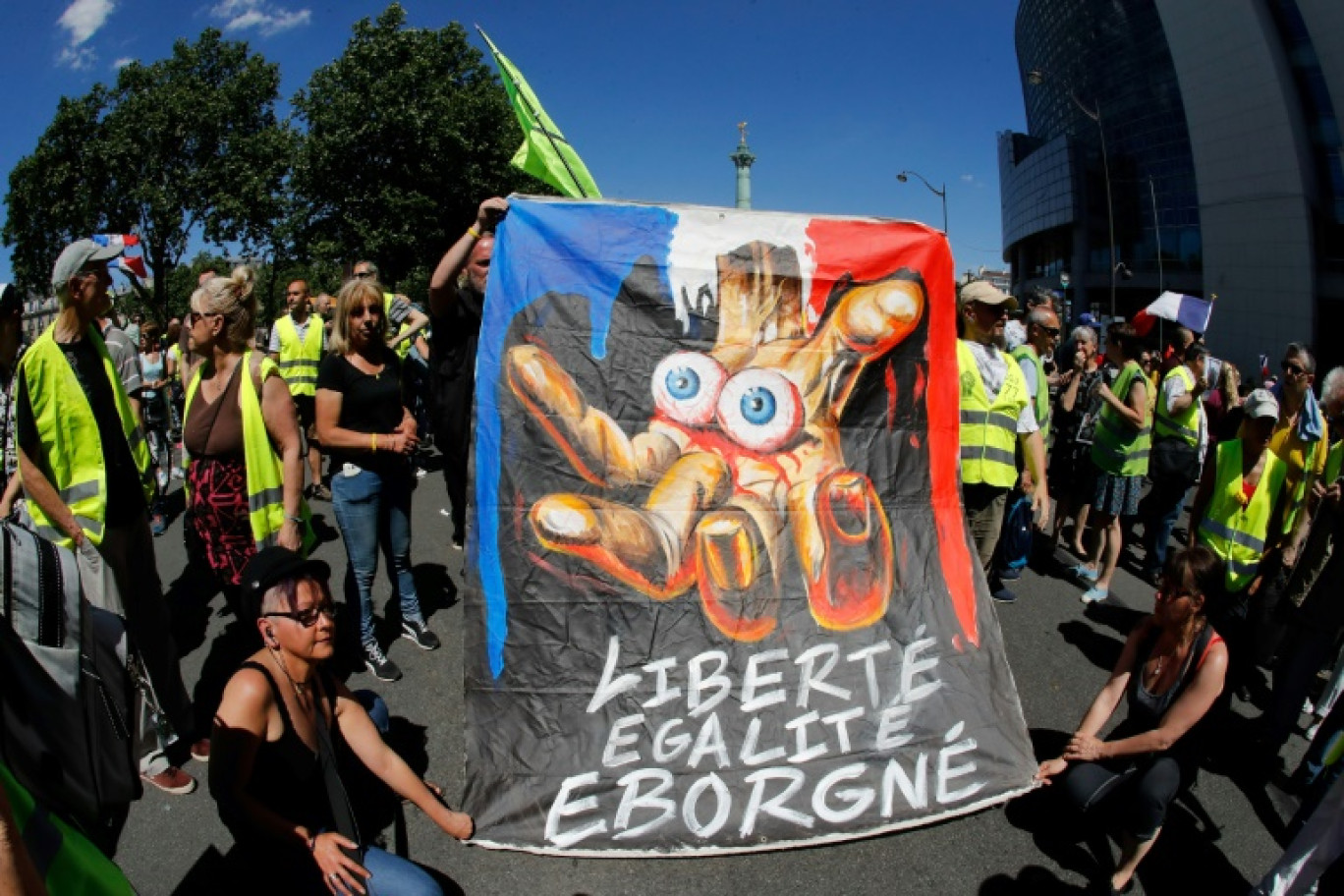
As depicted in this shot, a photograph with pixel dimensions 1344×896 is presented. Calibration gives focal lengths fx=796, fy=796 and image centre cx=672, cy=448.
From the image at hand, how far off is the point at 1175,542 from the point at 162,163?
35.2m

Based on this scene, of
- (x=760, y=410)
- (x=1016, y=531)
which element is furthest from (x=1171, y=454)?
(x=760, y=410)

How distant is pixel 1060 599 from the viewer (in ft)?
16.4

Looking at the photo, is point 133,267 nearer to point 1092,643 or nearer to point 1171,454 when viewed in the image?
point 1092,643

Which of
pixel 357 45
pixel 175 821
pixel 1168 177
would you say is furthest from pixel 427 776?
pixel 1168 177

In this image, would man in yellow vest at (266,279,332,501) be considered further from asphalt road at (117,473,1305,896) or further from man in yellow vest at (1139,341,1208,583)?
man in yellow vest at (1139,341,1208,583)

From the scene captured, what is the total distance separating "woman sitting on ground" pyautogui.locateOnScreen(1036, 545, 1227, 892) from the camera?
255cm

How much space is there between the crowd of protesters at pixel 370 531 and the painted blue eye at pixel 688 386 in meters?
0.87

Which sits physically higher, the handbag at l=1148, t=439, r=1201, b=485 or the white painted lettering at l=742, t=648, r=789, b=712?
the handbag at l=1148, t=439, r=1201, b=485

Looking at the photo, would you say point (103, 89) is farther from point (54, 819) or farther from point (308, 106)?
point (54, 819)

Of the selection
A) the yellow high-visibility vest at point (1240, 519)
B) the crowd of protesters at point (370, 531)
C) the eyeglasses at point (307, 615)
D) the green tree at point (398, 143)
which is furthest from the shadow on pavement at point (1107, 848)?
the green tree at point (398, 143)

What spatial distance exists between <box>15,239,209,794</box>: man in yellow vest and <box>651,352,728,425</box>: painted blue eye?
200 cm

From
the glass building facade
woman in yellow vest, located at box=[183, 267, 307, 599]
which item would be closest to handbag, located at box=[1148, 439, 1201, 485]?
woman in yellow vest, located at box=[183, 267, 307, 599]

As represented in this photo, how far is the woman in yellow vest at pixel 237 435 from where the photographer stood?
3.05m

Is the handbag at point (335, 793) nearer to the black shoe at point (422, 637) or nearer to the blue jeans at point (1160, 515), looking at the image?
the black shoe at point (422, 637)
